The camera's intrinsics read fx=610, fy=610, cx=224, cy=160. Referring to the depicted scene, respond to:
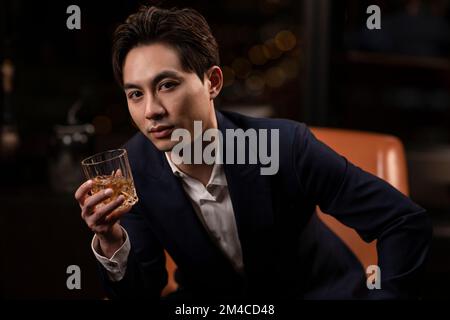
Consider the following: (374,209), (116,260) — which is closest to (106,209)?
(116,260)

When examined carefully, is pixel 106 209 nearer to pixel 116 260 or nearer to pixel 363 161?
pixel 116 260

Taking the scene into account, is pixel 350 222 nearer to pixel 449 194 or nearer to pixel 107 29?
pixel 107 29

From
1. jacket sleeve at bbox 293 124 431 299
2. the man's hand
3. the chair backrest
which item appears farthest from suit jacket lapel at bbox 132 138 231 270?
the chair backrest

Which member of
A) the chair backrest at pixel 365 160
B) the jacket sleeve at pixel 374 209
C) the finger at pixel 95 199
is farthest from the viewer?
the chair backrest at pixel 365 160

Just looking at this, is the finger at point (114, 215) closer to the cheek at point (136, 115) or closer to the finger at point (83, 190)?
the finger at point (83, 190)

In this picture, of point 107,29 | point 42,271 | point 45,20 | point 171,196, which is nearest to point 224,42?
point 107,29

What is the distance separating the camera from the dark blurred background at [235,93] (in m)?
1.48

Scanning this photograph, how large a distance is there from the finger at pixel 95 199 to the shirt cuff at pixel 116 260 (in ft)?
0.33

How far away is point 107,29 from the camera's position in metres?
1.23

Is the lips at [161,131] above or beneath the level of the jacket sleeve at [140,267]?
above

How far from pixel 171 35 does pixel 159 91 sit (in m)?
0.10

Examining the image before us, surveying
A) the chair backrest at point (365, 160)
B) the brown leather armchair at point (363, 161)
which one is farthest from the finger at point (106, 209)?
the chair backrest at point (365, 160)

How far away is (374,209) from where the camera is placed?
3.74ft

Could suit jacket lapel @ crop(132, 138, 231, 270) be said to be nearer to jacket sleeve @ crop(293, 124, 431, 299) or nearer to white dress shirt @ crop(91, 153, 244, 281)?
white dress shirt @ crop(91, 153, 244, 281)
